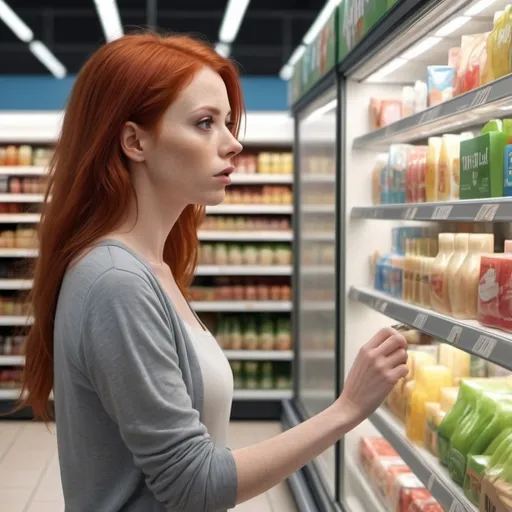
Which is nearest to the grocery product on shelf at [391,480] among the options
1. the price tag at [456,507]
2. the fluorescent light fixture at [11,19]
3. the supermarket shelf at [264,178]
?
the price tag at [456,507]

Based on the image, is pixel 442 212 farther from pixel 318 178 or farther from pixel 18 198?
pixel 18 198

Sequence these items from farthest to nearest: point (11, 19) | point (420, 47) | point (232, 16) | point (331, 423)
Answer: point (11, 19), point (232, 16), point (420, 47), point (331, 423)

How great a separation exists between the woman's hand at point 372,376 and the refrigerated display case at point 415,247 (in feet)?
1.61

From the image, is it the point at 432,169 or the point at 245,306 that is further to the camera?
the point at 245,306

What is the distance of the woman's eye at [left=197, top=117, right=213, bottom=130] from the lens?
4.86 ft

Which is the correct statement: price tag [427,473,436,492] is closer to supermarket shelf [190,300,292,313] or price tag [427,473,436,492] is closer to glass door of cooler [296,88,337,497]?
glass door of cooler [296,88,337,497]

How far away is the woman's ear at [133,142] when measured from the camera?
145cm

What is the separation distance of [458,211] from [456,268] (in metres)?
0.29

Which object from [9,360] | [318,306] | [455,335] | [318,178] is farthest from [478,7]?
[9,360]

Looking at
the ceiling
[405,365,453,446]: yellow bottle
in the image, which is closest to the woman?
[405,365,453,446]: yellow bottle

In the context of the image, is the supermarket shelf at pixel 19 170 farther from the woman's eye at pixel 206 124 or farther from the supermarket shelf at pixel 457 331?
the woman's eye at pixel 206 124

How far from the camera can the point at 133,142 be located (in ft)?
4.83

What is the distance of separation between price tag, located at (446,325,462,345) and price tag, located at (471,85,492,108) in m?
0.59

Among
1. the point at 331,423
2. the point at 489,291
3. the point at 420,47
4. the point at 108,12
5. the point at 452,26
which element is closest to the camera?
the point at 331,423
